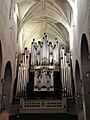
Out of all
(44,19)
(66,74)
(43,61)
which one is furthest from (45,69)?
(44,19)

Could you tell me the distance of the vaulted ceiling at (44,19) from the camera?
19.2m

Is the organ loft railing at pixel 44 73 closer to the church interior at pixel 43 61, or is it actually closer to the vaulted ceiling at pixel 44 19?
the church interior at pixel 43 61

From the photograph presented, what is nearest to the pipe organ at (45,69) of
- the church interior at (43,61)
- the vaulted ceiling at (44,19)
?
the church interior at (43,61)

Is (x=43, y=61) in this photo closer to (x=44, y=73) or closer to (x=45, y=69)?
(x=45, y=69)

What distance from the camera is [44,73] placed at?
755 inches

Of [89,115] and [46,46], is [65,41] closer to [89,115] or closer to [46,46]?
[46,46]

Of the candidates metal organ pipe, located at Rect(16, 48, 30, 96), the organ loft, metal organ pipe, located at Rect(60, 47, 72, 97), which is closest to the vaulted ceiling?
the organ loft

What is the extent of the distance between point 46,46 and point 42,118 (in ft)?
22.4

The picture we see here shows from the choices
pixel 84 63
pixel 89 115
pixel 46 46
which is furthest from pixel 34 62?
pixel 89 115

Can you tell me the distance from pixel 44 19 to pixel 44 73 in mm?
5343

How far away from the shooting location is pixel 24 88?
60.1ft

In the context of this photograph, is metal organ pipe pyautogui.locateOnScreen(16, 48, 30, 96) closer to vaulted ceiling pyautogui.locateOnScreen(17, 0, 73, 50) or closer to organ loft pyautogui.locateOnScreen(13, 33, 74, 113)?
organ loft pyautogui.locateOnScreen(13, 33, 74, 113)

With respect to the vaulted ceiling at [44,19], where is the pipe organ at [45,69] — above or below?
below

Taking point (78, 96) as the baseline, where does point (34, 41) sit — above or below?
above
